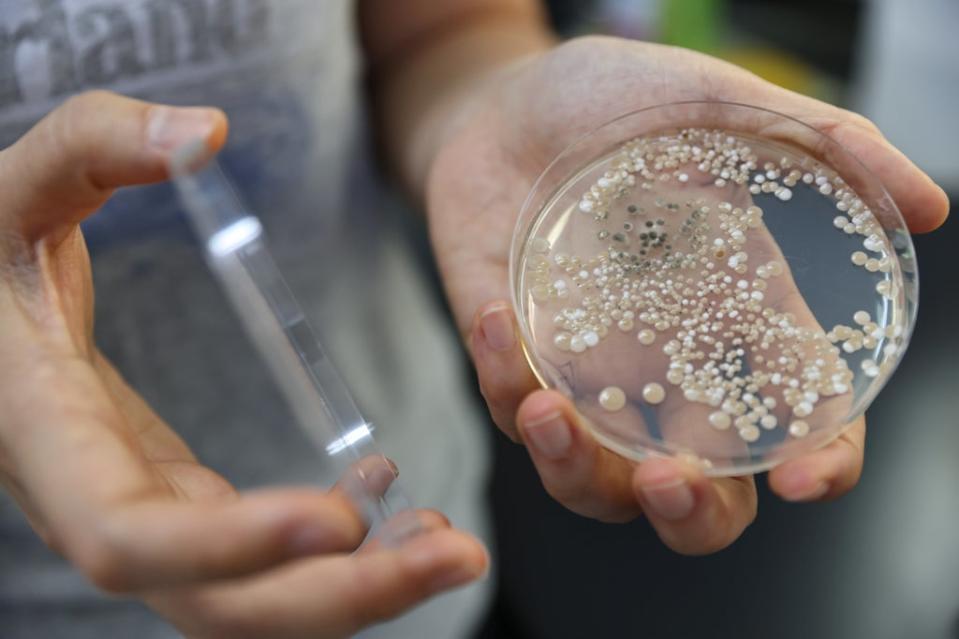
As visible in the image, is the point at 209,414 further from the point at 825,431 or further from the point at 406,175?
the point at 825,431

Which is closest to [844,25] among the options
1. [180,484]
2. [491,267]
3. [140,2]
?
[491,267]

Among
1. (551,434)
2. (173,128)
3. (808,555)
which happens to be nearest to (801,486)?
(551,434)

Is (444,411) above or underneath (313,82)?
underneath

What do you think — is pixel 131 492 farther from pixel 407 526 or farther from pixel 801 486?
pixel 801 486

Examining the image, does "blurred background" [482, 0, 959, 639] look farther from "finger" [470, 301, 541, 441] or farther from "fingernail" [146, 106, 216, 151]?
"fingernail" [146, 106, 216, 151]

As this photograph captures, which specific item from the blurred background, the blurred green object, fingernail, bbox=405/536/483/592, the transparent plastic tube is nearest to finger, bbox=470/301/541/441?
the transparent plastic tube

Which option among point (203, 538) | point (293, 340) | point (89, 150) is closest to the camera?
point (203, 538)
